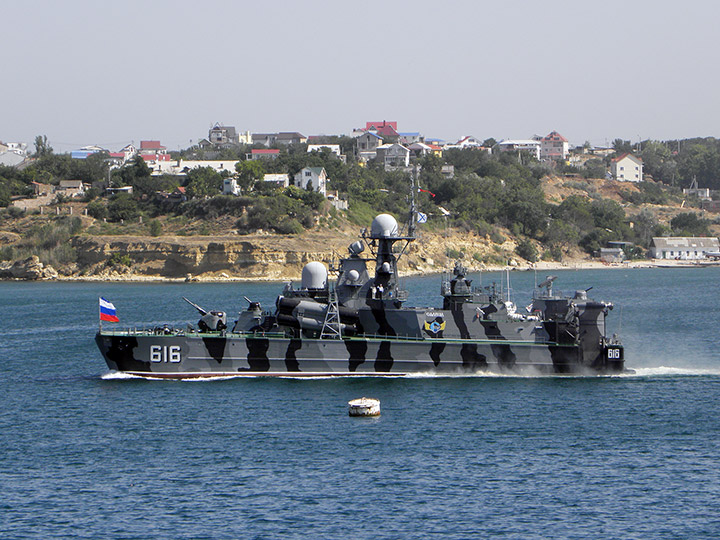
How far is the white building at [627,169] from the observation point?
618ft

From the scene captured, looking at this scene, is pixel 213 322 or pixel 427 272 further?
pixel 427 272

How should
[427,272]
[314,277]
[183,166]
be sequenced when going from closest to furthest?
[314,277] → [427,272] → [183,166]

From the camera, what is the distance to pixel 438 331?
142 ft

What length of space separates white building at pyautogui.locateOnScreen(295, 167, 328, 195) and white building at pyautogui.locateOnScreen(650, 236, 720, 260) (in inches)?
1912

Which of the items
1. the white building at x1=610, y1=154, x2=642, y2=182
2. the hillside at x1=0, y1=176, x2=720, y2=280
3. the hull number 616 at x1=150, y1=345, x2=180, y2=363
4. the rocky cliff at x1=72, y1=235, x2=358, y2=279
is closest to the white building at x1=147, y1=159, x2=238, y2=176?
the hillside at x1=0, y1=176, x2=720, y2=280

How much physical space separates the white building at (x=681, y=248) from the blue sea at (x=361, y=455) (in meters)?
90.1

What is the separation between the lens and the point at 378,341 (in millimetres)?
42562

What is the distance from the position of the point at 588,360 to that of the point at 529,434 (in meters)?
10.3

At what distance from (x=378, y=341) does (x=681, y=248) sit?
105 meters

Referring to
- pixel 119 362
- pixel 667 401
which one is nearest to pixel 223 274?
pixel 119 362

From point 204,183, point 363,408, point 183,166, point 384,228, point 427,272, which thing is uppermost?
point 183,166

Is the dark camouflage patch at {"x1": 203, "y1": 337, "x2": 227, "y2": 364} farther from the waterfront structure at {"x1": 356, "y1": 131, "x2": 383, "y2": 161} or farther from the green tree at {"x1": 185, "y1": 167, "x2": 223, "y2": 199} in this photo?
the waterfront structure at {"x1": 356, "y1": 131, "x2": 383, "y2": 161}

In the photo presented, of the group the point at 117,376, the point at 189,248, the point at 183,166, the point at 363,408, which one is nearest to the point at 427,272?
the point at 189,248

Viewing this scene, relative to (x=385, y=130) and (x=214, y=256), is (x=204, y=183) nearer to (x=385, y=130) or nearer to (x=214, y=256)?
(x=214, y=256)
